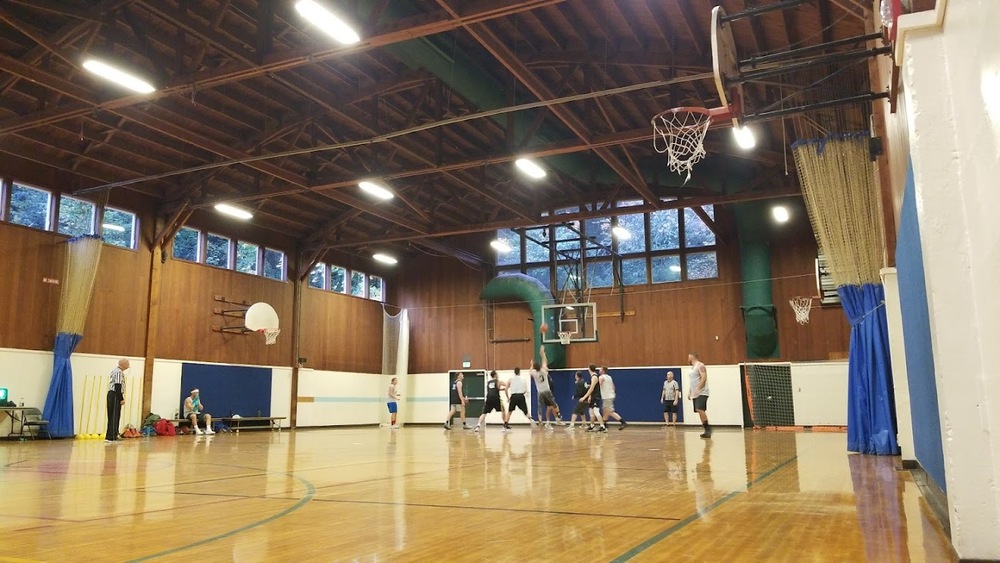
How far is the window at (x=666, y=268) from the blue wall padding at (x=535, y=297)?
3.58 metres

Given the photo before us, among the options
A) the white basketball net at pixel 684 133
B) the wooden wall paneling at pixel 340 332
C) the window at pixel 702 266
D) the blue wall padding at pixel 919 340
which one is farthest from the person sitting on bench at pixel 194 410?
the blue wall padding at pixel 919 340

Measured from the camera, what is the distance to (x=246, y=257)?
864 inches

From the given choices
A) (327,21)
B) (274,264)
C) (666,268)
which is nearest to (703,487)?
(327,21)

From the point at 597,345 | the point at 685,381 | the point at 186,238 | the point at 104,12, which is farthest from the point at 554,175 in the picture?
the point at 104,12

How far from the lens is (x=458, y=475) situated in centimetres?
689

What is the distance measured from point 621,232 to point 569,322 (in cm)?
364

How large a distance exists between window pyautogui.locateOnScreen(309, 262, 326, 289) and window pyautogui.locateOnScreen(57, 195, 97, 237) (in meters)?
7.63

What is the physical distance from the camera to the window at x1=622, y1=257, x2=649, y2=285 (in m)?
23.4

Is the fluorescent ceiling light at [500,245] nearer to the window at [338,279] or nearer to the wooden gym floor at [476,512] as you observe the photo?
the window at [338,279]

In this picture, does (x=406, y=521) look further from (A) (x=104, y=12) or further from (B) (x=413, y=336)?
(B) (x=413, y=336)

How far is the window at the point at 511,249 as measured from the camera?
2572 centimetres

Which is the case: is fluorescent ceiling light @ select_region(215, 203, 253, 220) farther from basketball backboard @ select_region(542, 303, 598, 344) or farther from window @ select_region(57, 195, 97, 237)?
basketball backboard @ select_region(542, 303, 598, 344)

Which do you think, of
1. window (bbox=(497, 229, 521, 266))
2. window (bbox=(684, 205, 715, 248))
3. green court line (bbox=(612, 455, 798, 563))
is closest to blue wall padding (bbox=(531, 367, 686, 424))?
window (bbox=(684, 205, 715, 248))

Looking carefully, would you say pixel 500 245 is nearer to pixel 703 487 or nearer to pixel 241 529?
pixel 703 487
